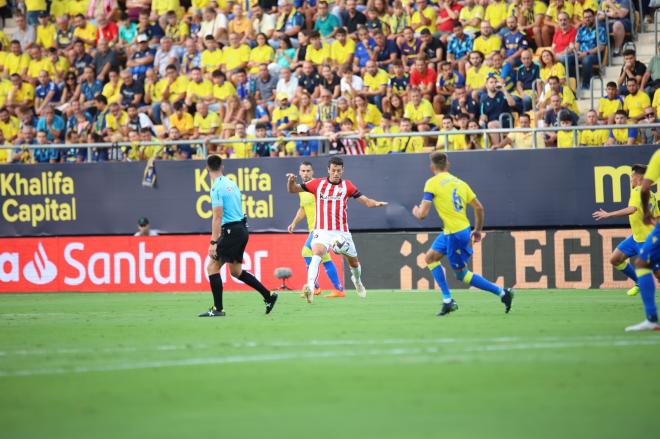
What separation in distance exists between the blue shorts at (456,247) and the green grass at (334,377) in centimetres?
72

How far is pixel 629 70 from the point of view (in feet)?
69.1

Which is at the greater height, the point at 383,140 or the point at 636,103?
the point at 636,103

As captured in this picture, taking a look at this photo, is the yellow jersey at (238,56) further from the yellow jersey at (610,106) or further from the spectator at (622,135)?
the spectator at (622,135)

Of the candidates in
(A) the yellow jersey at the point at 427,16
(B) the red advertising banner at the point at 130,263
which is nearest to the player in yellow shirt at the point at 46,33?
(B) the red advertising banner at the point at 130,263

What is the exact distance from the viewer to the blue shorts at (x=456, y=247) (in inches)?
554

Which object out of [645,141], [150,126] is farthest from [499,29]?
[150,126]

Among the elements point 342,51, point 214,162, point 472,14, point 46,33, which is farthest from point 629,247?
point 46,33

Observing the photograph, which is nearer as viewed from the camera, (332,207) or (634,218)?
(634,218)

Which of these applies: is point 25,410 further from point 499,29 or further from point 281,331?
point 499,29

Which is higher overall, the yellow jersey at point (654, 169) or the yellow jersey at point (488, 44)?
the yellow jersey at point (488, 44)

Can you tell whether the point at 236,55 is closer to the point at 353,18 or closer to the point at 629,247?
the point at 353,18

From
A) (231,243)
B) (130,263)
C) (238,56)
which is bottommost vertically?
(130,263)

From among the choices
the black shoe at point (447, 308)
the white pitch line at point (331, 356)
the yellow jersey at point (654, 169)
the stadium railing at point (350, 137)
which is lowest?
the black shoe at point (447, 308)

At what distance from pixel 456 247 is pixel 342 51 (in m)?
11.6
